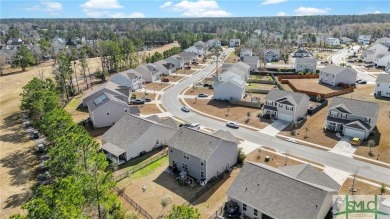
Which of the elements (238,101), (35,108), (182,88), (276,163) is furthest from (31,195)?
(182,88)

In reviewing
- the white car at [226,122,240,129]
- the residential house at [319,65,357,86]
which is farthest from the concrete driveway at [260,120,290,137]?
the residential house at [319,65,357,86]

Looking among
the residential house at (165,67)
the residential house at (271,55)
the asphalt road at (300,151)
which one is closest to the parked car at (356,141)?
the asphalt road at (300,151)

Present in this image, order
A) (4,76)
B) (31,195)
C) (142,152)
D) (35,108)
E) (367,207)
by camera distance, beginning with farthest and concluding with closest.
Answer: (4,76)
(35,108)
(142,152)
(31,195)
(367,207)

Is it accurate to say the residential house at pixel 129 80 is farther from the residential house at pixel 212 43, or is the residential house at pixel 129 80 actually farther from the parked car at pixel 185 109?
the residential house at pixel 212 43

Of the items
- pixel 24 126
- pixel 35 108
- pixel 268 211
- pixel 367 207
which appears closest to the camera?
pixel 268 211

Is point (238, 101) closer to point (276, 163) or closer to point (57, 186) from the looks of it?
point (276, 163)

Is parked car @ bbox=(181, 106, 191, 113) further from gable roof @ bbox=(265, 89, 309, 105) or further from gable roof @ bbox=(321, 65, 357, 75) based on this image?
gable roof @ bbox=(321, 65, 357, 75)
